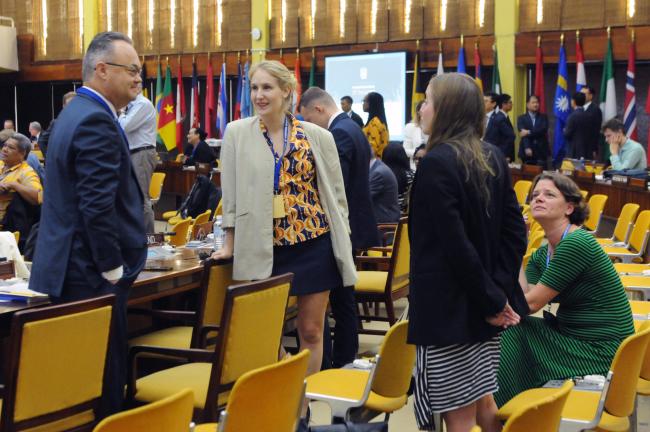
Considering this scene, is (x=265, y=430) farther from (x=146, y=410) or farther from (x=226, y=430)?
(x=146, y=410)

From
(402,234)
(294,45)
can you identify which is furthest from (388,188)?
(294,45)

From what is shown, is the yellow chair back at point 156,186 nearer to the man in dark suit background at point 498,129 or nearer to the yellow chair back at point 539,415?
the man in dark suit background at point 498,129

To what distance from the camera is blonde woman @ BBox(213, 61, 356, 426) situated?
12.8 ft

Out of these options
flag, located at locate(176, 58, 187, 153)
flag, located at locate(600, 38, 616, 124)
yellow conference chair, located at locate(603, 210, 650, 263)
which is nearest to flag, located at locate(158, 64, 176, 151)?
flag, located at locate(176, 58, 187, 153)

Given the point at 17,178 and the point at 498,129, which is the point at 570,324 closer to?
the point at 17,178

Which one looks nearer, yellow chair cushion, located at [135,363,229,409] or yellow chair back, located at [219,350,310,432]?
yellow chair back, located at [219,350,310,432]

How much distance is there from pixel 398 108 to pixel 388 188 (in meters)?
7.69

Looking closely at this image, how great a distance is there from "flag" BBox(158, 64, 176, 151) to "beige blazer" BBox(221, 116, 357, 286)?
45.4 ft

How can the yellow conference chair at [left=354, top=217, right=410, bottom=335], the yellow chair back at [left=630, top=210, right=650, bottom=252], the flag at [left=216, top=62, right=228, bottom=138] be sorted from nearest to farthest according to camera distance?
1. the yellow conference chair at [left=354, top=217, right=410, bottom=335]
2. the yellow chair back at [left=630, top=210, right=650, bottom=252]
3. the flag at [left=216, top=62, right=228, bottom=138]

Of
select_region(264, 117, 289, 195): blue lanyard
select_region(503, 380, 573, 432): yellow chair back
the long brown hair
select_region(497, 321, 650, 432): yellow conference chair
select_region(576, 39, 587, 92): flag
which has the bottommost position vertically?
select_region(497, 321, 650, 432): yellow conference chair

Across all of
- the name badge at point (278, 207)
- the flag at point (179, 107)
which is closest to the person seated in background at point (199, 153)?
the flag at point (179, 107)

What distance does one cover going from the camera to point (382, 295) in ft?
19.2

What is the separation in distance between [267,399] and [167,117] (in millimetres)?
15371

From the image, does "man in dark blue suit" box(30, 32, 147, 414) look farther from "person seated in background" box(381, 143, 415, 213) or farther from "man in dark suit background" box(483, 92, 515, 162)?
"man in dark suit background" box(483, 92, 515, 162)
